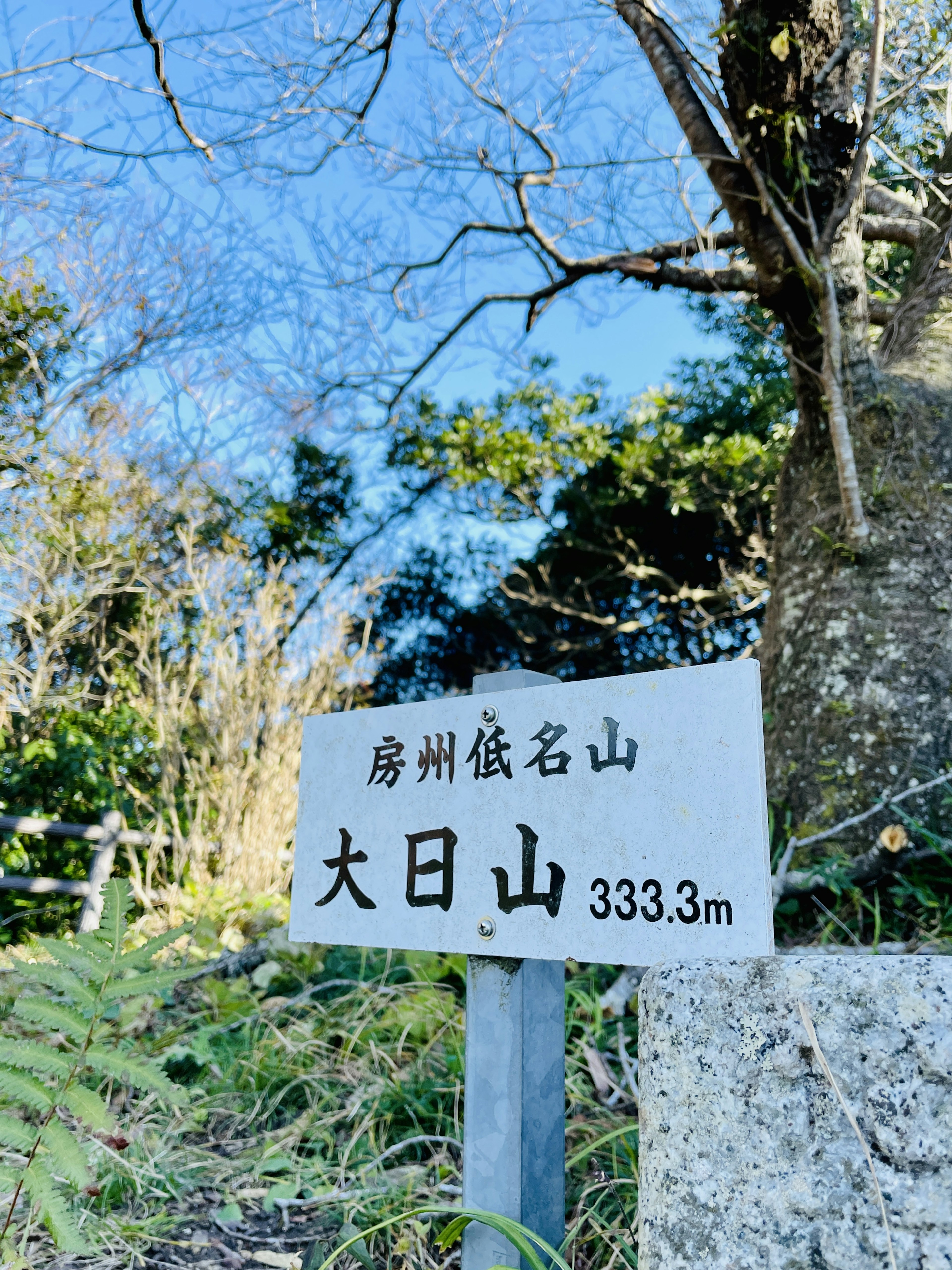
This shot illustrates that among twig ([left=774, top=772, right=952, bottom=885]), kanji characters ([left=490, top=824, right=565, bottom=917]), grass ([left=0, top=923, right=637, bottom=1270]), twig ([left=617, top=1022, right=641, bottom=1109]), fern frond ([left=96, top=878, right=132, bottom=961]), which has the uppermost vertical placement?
twig ([left=774, top=772, right=952, bottom=885])

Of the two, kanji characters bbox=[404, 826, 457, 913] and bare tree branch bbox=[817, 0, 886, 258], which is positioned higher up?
bare tree branch bbox=[817, 0, 886, 258]

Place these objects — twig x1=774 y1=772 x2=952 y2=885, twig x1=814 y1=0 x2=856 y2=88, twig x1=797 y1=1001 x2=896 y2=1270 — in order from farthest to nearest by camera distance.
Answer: twig x1=814 y1=0 x2=856 y2=88 < twig x1=774 y1=772 x2=952 y2=885 < twig x1=797 y1=1001 x2=896 y2=1270

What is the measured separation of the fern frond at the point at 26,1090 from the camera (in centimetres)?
115

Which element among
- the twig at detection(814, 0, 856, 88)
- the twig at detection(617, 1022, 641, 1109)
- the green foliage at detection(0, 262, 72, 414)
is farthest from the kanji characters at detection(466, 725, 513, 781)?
the green foliage at detection(0, 262, 72, 414)

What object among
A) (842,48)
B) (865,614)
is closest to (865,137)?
(842,48)

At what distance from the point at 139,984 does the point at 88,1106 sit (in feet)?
0.54

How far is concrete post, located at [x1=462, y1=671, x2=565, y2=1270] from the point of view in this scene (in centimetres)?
115

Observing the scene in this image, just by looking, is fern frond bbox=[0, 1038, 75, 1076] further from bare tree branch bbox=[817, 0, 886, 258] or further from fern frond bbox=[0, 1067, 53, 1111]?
bare tree branch bbox=[817, 0, 886, 258]

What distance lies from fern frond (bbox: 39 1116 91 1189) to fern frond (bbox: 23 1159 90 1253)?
0.08ft

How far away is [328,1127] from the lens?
6.64 feet

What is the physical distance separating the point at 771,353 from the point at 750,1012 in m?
5.72

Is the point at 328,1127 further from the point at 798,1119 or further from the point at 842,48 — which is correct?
the point at 842,48

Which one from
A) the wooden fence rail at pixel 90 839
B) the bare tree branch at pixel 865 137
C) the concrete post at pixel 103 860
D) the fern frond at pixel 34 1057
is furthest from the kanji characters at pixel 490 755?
the concrete post at pixel 103 860

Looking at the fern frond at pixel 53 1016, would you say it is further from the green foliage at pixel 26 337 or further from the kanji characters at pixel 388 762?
the green foliage at pixel 26 337
